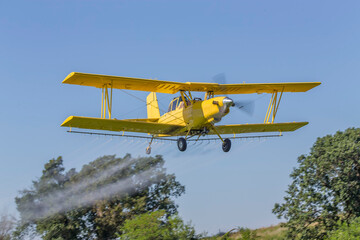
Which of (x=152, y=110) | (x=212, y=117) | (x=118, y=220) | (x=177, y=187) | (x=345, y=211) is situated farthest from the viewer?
(x=177, y=187)

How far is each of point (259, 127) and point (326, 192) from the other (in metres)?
10.6

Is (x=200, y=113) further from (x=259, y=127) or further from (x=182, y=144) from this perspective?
(x=259, y=127)

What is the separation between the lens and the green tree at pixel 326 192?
113 feet

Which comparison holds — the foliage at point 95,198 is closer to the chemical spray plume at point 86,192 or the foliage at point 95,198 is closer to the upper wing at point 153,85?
the chemical spray plume at point 86,192

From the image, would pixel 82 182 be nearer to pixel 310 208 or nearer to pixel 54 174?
pixel 54 174

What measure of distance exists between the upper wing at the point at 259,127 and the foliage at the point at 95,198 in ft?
55.7

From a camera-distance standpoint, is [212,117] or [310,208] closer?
[212,117]

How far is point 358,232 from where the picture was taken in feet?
99.4

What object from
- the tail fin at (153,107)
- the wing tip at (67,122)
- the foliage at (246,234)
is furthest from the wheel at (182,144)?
the foliage at (246,234)

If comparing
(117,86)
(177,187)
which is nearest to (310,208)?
(177,187)

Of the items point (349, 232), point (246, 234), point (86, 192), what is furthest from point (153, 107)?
point (86, 192)

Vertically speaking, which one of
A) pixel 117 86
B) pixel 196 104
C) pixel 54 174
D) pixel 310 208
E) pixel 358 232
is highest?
pixel 54 174

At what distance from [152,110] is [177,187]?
657 inches

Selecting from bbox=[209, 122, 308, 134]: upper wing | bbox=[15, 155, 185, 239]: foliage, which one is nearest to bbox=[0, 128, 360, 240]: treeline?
bbox=[15, 155, 185, 239]: foliage
